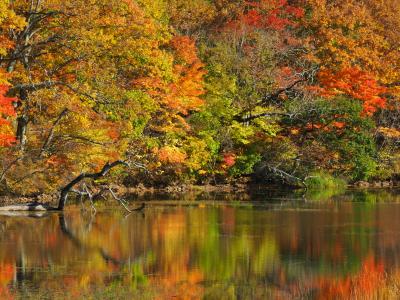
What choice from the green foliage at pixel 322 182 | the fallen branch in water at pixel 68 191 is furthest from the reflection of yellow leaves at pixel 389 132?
the fallen branch in water at pixel 68 191

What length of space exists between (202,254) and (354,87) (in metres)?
26.6

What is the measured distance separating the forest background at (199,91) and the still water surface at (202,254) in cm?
387

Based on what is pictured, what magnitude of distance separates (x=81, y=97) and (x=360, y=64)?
72.7 ft

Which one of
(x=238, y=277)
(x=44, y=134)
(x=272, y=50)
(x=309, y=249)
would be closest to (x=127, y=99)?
(x=44, y=134)

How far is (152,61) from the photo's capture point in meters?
33.6

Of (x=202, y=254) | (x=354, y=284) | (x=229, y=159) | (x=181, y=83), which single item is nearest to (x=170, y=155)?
(x=229, y=159)

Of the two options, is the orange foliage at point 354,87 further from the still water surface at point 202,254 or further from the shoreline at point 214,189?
the still water surface at point 202,254

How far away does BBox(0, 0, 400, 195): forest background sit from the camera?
28.6 metres

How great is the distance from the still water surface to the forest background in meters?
3.87

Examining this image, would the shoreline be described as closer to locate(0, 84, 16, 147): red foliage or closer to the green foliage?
the green foliage

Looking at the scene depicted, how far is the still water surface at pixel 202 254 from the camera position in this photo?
49.1 feet

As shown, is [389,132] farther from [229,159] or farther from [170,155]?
[170,155]

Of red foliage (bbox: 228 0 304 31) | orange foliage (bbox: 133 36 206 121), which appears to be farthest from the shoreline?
red foliage (bbox: 228 0 304 31)

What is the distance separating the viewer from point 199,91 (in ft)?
135
